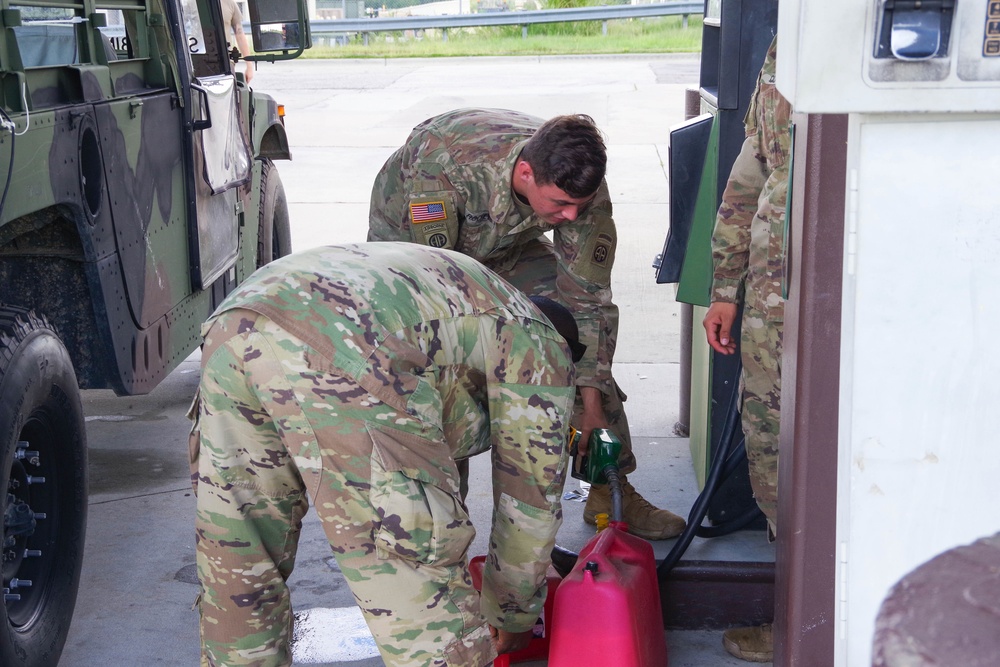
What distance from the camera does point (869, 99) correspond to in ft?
4.24

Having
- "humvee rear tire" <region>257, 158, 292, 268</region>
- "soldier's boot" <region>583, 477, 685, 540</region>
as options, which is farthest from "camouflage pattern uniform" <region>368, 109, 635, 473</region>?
"humvee rear tire" <region>257, 158, 292, 268</region>

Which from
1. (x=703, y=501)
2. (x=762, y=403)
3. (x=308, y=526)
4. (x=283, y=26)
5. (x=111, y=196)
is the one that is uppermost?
(x=283, y=26)

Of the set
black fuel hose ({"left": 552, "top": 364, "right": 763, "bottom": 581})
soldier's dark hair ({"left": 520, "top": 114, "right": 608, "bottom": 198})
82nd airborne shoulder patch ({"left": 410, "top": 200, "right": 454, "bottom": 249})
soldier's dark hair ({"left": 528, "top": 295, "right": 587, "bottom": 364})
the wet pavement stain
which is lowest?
the wet pavement stain

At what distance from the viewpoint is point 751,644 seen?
2750 mm

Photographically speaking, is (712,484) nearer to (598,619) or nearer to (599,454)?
(599,454)

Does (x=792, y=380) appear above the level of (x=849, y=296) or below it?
below

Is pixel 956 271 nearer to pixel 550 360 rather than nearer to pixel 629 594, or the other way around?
pixel 550 360

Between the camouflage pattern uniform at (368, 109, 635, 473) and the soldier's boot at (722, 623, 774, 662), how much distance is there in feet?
2.04

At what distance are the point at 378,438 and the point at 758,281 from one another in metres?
1.22

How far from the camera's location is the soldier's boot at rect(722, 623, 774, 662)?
2.74 metres

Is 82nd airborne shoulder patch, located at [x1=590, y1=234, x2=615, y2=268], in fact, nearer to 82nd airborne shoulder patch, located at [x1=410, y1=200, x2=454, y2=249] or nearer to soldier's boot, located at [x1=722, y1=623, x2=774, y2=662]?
82nd airborne shoulder patch, located at [x1=410, y1=200, x2=454, y2=249]

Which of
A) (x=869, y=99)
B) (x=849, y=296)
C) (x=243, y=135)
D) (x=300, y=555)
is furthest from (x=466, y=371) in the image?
(x=243, y=135)

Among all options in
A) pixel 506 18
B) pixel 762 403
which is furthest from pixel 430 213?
pixel 506 18

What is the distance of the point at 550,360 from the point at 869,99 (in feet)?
3.04
